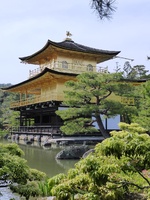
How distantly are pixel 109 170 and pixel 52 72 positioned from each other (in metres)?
17.4

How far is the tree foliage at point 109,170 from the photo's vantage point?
10.9 feet

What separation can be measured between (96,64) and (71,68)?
111 inches

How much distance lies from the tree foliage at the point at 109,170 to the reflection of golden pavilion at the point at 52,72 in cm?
1655

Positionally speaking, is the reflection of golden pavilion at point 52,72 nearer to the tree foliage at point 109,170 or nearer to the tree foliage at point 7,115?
the tree foliage at point 7,115

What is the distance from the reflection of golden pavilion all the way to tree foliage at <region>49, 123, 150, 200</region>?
1655cm

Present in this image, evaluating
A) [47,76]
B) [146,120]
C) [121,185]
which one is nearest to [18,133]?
[47,76]

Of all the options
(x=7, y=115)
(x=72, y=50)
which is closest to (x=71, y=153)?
(x=72, y=50)

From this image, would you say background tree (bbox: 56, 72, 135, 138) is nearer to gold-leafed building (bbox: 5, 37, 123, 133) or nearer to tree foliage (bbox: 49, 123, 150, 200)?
gold-leafed building (bbox: 5, 37, 123, 133)

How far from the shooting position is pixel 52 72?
20.4 metres

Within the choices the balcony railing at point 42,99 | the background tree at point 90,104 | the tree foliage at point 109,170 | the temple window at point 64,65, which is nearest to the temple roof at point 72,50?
the temple window at point 64,65

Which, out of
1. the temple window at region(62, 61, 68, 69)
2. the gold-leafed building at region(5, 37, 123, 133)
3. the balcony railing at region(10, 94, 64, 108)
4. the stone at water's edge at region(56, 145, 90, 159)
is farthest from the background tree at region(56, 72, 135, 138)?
the temple window at region(62, 61, 68, 69)

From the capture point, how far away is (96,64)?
26141 millimetres

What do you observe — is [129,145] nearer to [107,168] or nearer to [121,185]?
[107,168]

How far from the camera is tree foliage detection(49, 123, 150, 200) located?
10.9 ft
